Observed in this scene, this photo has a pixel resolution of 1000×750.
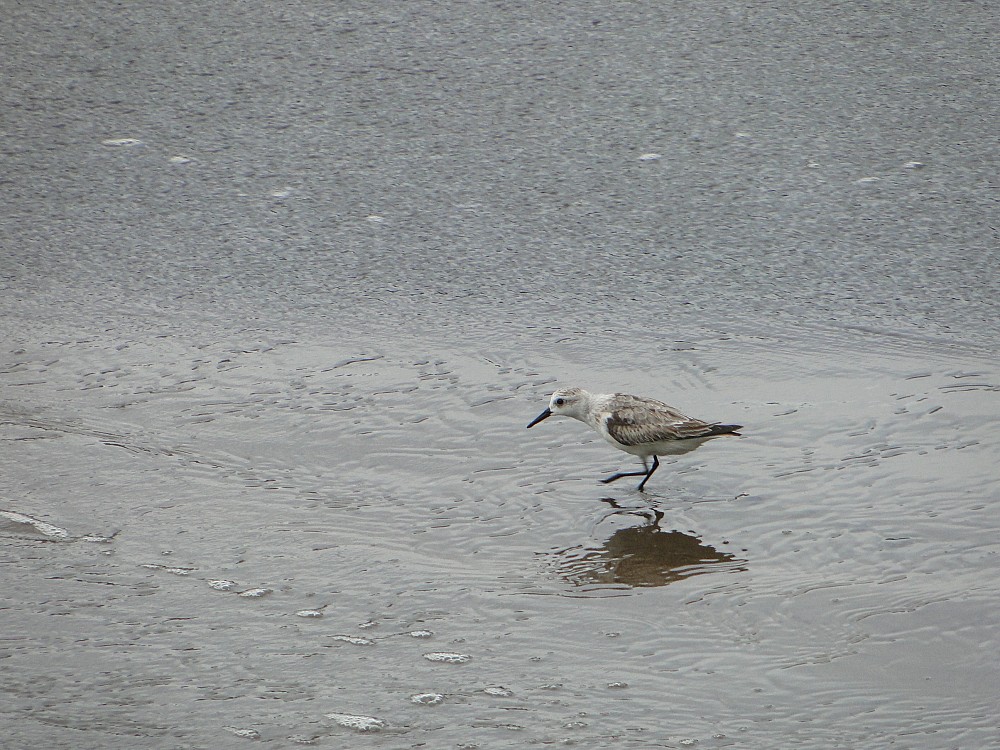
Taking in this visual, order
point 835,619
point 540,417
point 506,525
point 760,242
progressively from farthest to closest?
point 760,242, point 540,417, point 506,525, point 835,619

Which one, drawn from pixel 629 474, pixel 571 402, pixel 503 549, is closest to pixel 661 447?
pixel 629 474

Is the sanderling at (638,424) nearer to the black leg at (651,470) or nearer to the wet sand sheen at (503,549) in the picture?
the black leg at (651,470)

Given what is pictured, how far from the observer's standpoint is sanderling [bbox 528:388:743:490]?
5.22 m

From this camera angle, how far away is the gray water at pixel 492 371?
13.0 feet

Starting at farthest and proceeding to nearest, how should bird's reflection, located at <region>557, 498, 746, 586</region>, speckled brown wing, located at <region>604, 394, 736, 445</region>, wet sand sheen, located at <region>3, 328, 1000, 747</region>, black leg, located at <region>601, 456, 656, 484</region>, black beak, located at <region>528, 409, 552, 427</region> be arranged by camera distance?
black beak, located at <region>528, 409, 552, 427</region> → black leg, located at <region>601, 456, 656, 484</region> → speckled brown wing, located at <region>604, 394, 736, 445</region> → bird's reflection, located at <region>557, 498, 746, 586</region> → wet sand sheen, located at <region>3, 328, 1000, 747</region>

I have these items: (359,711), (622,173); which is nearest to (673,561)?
(359,711)

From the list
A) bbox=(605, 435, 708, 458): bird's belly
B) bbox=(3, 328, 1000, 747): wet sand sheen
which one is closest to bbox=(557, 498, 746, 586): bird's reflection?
bbox=(3, 328, 1000, 747): wet sand sheen

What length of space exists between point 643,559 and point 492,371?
64.2 inches

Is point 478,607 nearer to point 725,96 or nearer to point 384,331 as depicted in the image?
point 384,331

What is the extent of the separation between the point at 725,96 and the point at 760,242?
75.0 inches

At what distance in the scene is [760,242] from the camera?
707 centimetres

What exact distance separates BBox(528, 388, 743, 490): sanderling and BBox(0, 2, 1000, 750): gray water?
0.19 meters

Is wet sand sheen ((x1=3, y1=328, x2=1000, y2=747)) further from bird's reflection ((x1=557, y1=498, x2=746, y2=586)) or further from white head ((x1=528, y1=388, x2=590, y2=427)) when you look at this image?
white head ((x1=528, y1=388, x2=590, y2=427))

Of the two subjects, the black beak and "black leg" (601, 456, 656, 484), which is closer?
"black leg" (601, 456, 656, 484)
